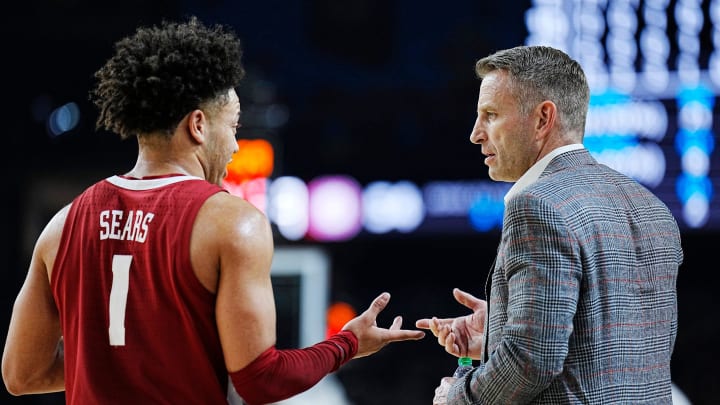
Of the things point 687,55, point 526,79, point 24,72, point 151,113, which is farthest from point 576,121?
point 24,72

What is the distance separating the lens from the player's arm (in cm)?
179

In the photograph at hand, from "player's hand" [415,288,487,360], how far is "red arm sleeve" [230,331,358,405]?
0.31 m

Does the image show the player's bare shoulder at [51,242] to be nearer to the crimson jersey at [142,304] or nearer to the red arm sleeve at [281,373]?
the crimson jersey at [142,304]

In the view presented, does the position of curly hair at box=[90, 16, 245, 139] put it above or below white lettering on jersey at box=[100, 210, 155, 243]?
above

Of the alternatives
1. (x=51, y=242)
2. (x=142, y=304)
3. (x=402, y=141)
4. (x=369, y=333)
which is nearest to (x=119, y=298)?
(x=142, y=304)

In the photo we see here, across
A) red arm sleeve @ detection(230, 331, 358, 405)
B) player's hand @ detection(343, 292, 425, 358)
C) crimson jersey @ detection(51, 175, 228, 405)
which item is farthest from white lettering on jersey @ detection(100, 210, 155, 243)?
player's hand @ detection(343, 292, 425, 358)

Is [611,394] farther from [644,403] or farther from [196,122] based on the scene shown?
[196,122]

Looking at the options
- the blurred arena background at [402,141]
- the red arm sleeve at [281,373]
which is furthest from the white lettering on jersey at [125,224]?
the blurred arena background at [402,141]

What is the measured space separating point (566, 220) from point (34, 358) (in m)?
0.97

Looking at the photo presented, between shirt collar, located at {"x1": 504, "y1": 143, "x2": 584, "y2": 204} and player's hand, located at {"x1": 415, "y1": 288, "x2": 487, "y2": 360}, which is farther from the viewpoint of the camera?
player's hand, located at {"x1": 415, "y1": 288, "x2": 487, "y2": 360}

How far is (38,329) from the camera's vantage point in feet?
5.95

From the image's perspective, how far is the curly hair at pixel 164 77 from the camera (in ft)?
5.78

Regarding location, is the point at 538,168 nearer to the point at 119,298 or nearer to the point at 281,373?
the point at 281,373

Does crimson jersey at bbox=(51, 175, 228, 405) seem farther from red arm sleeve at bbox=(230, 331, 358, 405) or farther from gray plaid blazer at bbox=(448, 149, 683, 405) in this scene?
gray plaid blazer at bbox=(448, 149, 683, 405)
